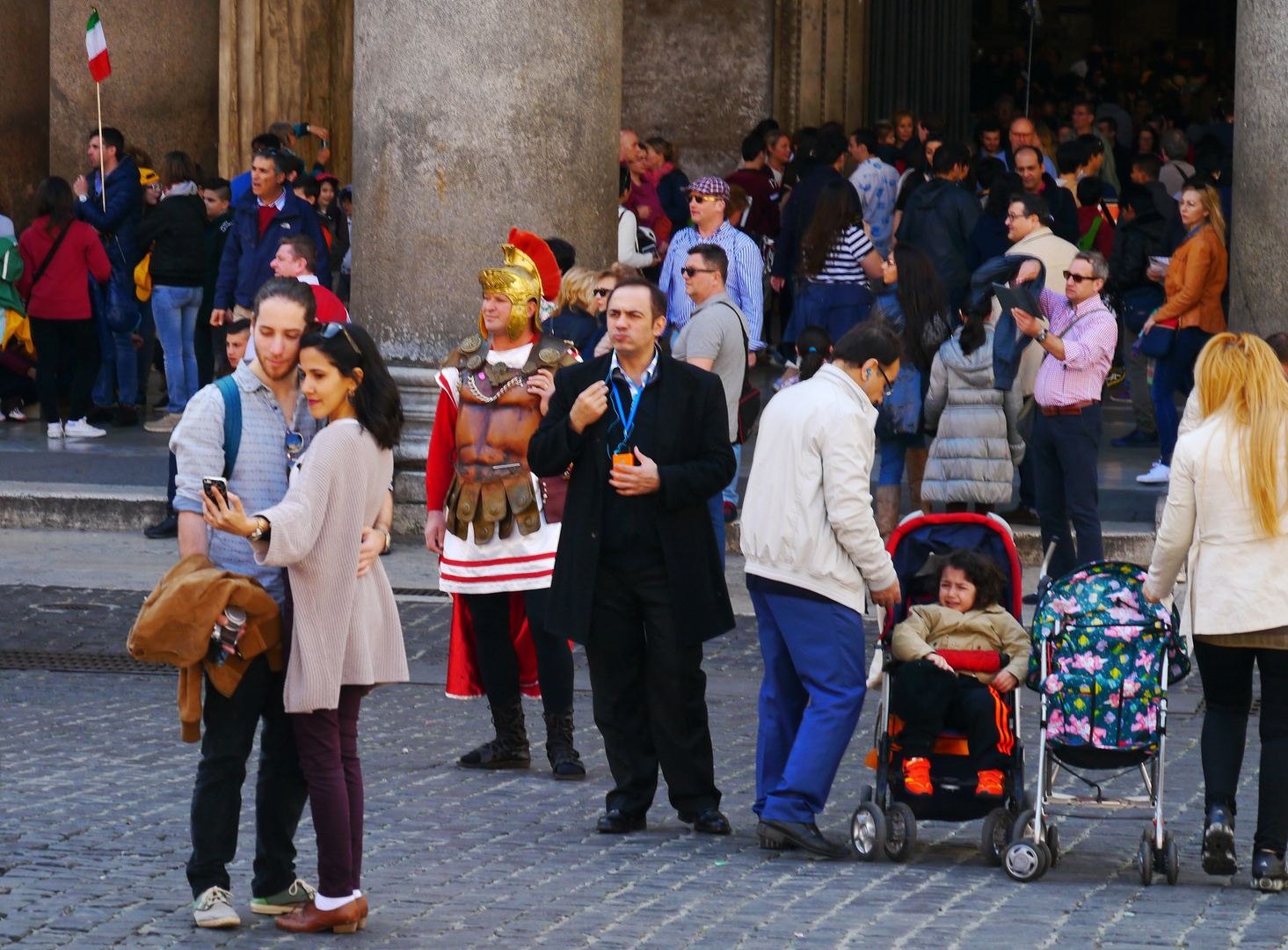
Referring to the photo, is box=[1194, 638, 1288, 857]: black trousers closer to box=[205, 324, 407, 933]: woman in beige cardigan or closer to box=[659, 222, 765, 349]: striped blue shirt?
box=[205, 324, 407, 933]: woman in beige cardigan

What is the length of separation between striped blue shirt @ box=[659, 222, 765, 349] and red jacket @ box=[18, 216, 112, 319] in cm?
466

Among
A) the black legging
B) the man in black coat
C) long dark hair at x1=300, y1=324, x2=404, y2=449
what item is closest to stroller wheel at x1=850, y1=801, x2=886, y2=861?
the man in black coat

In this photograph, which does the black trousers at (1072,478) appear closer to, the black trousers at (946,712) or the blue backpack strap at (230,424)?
the black trousers at (946,712)

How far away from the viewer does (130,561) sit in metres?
11.0

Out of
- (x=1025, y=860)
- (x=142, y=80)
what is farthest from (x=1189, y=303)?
(x=142, y=80)

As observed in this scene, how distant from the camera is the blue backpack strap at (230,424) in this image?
5.14m

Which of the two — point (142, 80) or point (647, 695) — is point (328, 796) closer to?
point (647, 695)

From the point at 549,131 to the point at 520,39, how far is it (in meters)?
0.54

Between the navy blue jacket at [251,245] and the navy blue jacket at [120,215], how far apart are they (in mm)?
2113

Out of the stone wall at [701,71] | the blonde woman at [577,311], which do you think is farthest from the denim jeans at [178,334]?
the stone wall at [701,71]

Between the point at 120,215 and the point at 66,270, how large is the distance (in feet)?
2.79

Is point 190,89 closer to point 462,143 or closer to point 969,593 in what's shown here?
point 462,143

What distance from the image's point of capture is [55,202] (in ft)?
45.8

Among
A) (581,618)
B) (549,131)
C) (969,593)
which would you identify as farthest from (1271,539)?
(549,131)
